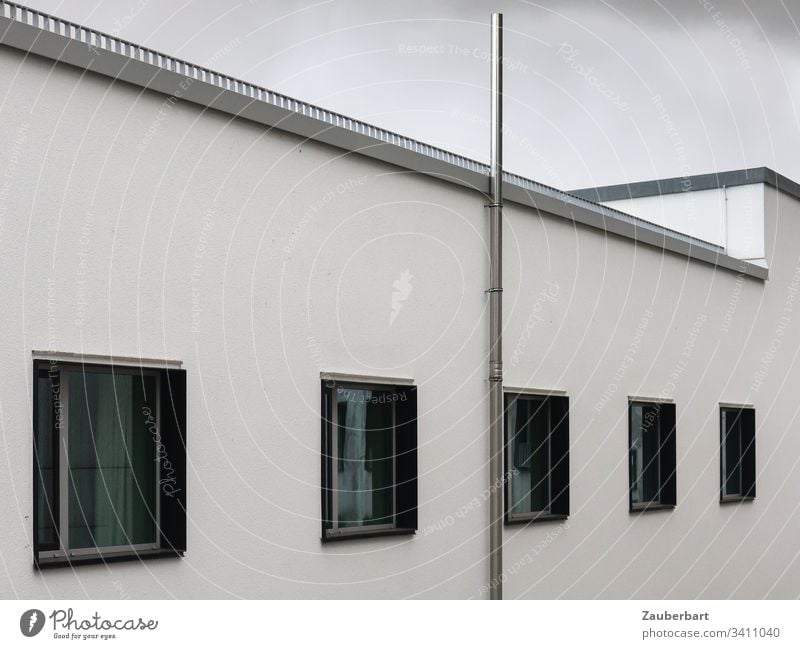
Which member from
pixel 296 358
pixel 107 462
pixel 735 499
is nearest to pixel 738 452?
pixel 735 499

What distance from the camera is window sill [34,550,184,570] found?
6.05 m

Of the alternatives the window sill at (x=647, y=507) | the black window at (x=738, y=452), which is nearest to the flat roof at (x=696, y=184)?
the black window at (x=738, y=452)

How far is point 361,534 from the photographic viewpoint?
320 inches

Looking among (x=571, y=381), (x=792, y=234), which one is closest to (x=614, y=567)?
(x=571, y=381)

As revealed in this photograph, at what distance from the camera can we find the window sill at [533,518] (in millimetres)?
9758

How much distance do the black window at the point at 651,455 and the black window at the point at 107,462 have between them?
614cm

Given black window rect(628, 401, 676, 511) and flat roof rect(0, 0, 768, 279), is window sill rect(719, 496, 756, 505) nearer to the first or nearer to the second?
black window rect(628, 401, 676, 511)

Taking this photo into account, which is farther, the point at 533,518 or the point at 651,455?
the point at 651,455

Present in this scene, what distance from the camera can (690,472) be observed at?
12750mm

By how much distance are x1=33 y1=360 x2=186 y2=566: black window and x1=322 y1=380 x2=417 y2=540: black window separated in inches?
52.6

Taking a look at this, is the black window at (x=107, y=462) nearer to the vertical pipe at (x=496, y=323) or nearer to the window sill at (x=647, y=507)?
the vertical pipe at (x=496, y=323)

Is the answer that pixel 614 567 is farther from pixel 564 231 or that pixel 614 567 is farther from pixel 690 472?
pixel 564 231

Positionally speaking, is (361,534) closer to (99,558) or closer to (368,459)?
(368,459)

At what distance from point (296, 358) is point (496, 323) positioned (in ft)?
7.84
